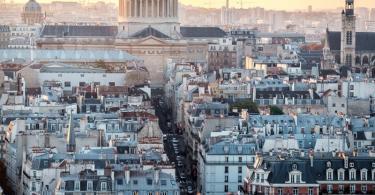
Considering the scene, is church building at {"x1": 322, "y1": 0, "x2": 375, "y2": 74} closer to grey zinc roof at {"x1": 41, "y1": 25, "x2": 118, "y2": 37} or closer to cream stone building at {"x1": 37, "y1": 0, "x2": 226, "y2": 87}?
cream stone building at {"x1": 37, "y1": 0, "x2": 226, "y2": 87}

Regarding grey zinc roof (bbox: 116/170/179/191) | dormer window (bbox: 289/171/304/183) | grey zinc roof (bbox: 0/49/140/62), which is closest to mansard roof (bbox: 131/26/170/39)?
grey zinc roof (bbox: 0/49/140/62)

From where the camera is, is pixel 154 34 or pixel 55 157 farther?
pixel 154 34

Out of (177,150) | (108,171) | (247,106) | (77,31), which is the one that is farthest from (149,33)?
(108,171)

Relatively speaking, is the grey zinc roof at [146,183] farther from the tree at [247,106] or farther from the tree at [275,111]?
the tree at [247,106]

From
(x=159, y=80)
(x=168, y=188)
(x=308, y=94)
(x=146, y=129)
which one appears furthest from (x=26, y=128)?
(x=159, y=80)

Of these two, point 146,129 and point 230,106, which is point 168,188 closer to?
point 146,129

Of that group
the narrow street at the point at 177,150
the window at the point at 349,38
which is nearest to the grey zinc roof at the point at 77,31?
the window at the point at 349,38

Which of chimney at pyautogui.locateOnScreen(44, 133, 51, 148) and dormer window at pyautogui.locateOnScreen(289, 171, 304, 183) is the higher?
dormer window at pyautogui.locateOnScreen(289, 171, 304, 183)
